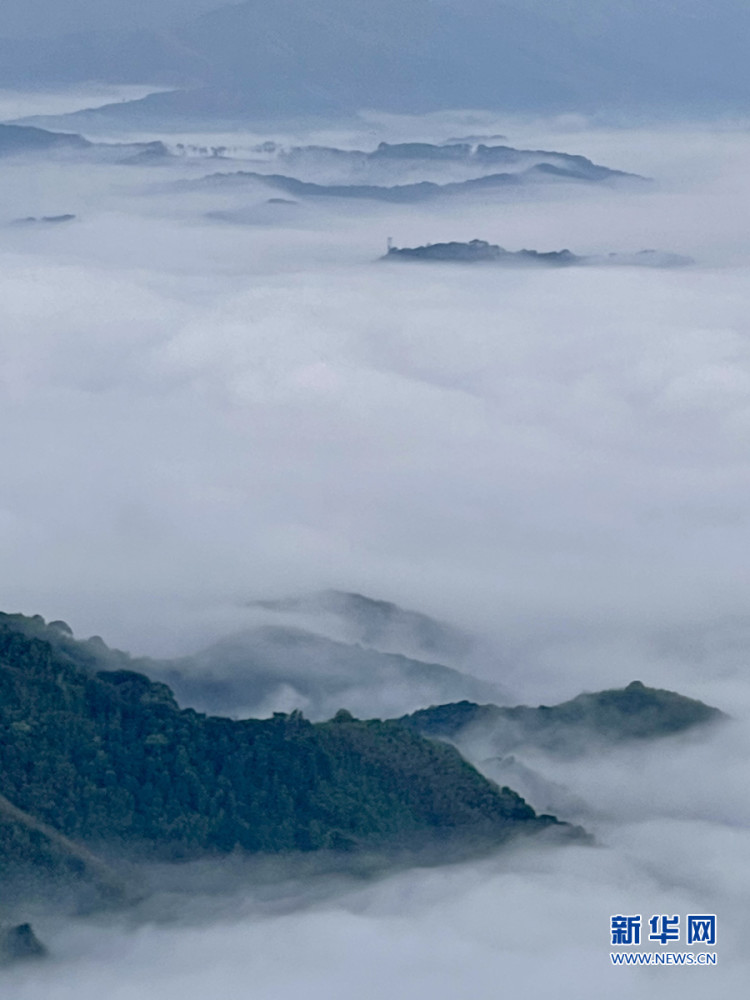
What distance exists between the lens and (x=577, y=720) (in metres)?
30.7

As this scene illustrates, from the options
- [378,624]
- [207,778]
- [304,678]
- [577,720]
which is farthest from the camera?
[378,624]

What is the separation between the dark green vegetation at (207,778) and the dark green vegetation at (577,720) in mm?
4181

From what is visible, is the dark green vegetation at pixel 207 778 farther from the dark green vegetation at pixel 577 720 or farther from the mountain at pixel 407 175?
the mountain at pixel 407 175

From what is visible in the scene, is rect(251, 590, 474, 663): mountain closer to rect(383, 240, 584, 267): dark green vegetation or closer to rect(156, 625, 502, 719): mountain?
rect(156, 625, 502, 719): mountain

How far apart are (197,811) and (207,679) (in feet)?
34.2

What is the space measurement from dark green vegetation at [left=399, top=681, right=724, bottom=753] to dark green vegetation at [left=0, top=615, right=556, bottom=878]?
418 cm

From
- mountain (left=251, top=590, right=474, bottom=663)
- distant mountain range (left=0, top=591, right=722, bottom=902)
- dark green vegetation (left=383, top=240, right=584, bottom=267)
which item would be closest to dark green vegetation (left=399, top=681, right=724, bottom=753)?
distant mountain range (left=0, top=591, right=722, bottom=902)

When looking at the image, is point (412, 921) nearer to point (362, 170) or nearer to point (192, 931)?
point (192, 931)

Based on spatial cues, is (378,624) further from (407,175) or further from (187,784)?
(407,175)

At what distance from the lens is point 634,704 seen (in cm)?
3053

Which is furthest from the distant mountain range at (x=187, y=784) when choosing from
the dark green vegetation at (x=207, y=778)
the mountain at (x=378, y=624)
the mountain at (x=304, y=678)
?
the mountain at (x=378, y=624)

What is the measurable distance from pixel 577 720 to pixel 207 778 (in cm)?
936

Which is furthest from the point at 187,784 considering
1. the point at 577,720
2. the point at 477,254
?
the point at 477,254

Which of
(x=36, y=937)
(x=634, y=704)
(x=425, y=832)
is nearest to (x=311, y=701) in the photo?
(x=634, y=704)
